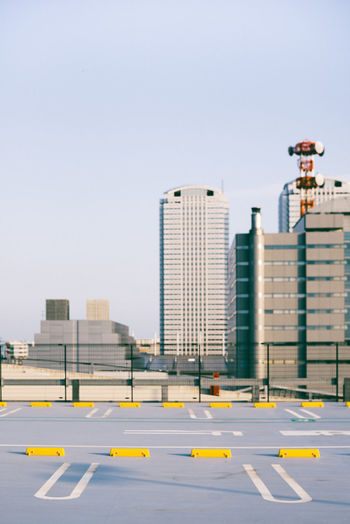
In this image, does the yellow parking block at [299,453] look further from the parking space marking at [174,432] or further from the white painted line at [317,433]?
the parking space marking at [174,432]

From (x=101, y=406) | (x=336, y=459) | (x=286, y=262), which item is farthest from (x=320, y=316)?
(x=336, y=459)

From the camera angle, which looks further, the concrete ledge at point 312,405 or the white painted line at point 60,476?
the concrete ledge at point 312,405

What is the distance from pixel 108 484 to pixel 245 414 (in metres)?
14.3

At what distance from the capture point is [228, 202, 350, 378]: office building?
473 ft

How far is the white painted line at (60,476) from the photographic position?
11.9 m

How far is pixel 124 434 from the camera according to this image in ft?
67.5

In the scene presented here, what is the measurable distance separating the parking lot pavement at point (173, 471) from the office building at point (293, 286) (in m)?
120

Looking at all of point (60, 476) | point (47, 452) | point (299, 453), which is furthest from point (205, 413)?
point (60, 476)

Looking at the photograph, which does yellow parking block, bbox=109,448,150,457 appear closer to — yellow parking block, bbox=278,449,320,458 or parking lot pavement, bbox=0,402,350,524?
parking lot pavement, bbox=0,402,350,524

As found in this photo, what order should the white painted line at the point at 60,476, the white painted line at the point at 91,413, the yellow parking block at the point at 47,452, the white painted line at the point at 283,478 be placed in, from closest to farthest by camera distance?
the white painted line at the point at 283,478 < the white painted line at the point at 60,476 < the yellow parking block at the point at 47,452 < the white painted line at the point at 91,413

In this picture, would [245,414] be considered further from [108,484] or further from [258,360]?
[258,360]

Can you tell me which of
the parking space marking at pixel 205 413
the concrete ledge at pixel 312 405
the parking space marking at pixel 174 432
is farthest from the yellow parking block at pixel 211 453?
the concrete ledge at pixel 312 405

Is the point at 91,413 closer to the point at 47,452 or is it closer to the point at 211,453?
the point at 47,452

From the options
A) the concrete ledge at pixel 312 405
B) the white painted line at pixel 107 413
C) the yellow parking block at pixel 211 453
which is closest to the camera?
the yellow parking block at pixel 211 453
